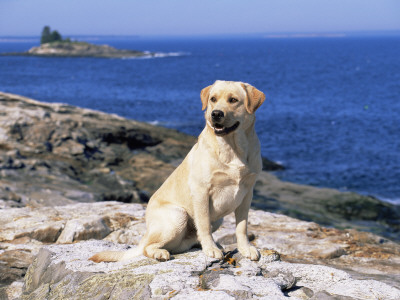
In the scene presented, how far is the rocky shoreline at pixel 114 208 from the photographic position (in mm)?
6750

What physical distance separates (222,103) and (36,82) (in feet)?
235

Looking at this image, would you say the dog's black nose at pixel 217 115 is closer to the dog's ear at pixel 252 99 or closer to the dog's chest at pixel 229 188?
the dog's ear at pixel 252 99

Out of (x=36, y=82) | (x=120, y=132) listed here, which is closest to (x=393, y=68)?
(x=36, y=82)

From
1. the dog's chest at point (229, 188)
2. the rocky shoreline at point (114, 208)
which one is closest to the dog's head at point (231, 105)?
the dog's chest at point (229, 188)

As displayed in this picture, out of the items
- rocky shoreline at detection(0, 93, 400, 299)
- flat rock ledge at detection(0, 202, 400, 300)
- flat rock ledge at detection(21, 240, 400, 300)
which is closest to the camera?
flat rock ledge at detection(21, 240, 400, 300)

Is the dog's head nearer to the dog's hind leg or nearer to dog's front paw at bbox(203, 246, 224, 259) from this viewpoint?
the dog's hind leg

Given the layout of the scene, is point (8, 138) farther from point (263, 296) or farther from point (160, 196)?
point (263, 296)

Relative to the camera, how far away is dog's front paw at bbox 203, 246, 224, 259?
5883 millimetres

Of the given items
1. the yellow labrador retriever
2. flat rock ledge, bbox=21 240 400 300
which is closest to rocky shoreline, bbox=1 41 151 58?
flat rock ledge, bbox=21 240 400 300

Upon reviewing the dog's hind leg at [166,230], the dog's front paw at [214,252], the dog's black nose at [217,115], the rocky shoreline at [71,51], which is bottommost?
the rocky shoreline at [71,51]

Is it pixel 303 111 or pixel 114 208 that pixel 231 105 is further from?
pixel 303 111

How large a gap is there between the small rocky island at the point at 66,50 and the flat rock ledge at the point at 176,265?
134m

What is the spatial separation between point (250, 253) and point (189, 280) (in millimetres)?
1187

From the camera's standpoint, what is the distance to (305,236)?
377 inches
